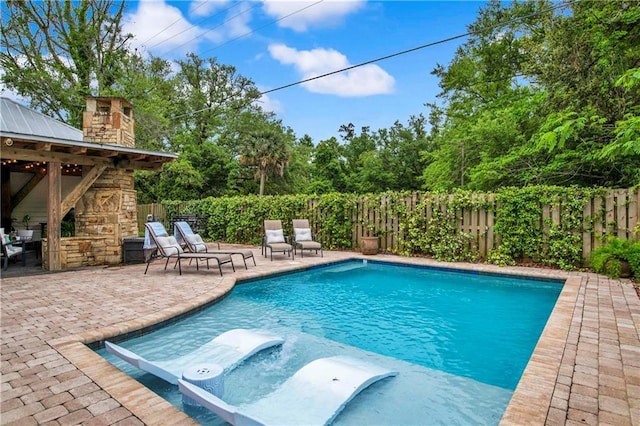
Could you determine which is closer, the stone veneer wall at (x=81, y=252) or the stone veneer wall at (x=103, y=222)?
the stone veneer wall at (x=81, y=252)

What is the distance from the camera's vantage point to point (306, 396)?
2.61 meters

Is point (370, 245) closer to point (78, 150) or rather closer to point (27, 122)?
point (78, 150)

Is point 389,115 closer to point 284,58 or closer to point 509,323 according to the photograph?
point 284,58

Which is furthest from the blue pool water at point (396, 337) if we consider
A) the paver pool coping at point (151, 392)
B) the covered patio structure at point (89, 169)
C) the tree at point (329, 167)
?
the tree at point (329, 167)

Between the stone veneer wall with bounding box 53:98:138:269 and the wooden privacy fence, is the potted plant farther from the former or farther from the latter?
the stone veneer wall with bounding box 53:98:138:269

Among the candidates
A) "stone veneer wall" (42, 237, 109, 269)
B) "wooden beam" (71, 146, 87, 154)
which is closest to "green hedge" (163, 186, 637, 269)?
"stone veneer wall" (42, 237, 109, 269)

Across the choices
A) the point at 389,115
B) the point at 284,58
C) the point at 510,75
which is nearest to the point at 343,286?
the point at 284,58

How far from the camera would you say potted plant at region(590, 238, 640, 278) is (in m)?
6.23

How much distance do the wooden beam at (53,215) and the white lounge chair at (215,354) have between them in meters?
5.10

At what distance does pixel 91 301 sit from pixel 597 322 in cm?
624

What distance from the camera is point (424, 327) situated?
4.50 m

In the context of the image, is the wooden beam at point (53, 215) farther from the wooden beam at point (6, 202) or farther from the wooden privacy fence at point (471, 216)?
the wooden privacy fence at point (471, 216)

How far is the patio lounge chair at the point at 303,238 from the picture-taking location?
937cm

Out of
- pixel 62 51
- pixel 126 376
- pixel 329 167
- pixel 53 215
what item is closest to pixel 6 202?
pixel 53 215
